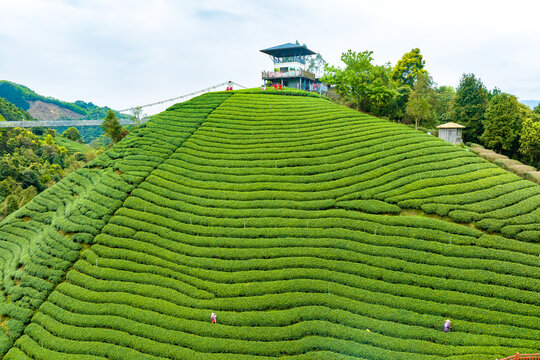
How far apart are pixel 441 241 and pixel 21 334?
72.0 feet

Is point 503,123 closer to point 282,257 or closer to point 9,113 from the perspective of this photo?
point 282,257

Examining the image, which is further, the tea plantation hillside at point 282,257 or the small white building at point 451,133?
the small white building at point 451,133

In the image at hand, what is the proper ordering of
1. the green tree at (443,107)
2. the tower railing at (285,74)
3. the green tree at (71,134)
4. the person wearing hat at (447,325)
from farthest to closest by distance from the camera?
the green tree at (71,134) → the tower railing at (285,74) → the green tree at (443,107) → the person wearing hat at (447,325)

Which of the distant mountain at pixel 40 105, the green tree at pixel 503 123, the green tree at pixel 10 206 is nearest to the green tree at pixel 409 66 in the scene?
the green tree at pixel 503 123

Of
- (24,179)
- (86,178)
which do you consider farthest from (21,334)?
(24,179)

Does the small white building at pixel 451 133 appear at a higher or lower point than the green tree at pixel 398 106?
lower

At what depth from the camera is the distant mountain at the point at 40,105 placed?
14138cm

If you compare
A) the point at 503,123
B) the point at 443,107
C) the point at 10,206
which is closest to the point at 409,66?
the point at 443,107

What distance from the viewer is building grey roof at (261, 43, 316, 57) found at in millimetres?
50719

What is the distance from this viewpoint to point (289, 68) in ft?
170

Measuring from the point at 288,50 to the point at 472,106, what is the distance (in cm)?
2783

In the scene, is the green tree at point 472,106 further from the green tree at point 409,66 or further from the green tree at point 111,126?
the green tree at point 111,126

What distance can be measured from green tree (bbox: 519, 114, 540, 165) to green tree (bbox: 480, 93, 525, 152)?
0.96 m

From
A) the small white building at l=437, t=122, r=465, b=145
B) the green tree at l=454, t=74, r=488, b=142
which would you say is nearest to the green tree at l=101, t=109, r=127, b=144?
the small white building at l=437, t=122, r=465, b=145
